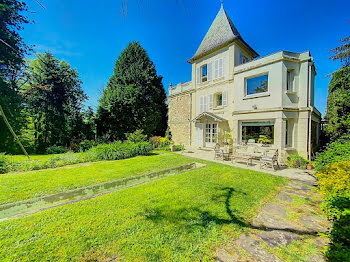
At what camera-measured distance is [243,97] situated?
10336 millimetres

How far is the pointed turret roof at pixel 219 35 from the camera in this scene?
11.8 metres

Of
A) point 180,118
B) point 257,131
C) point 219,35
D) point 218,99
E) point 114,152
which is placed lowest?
point 114,152

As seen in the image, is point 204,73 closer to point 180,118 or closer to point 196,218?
point 180,118

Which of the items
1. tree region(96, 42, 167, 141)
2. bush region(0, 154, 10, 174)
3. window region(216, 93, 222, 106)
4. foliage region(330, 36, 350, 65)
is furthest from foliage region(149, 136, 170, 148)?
foliage region(330, 36, 350, 65)

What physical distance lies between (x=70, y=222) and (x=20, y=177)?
16.5 ft

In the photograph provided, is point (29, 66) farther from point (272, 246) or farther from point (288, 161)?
point (288, 161)

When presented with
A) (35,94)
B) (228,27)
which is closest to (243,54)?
(228,27)

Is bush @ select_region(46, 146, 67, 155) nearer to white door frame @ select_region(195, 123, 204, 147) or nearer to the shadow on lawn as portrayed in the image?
white door frame @ select_region(195, 123, 204, 147)

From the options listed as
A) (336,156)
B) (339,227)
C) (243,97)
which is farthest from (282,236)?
(243,97)

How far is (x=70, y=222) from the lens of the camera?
282 centimetres

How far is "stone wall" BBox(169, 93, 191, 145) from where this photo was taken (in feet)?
50.5

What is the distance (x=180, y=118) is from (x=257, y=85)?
8.52 metres

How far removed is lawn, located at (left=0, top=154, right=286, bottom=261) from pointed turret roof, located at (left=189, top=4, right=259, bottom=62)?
40.9 feet

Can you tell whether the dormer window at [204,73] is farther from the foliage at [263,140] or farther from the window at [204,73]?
the foliage at [263,140]
